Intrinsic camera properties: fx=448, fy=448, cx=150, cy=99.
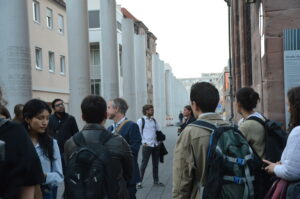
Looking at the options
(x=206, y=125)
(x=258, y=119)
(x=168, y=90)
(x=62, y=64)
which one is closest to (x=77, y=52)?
(x=258, y=119)

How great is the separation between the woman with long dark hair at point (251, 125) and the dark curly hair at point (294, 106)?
2.58 ft

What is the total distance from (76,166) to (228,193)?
1262 millimetres

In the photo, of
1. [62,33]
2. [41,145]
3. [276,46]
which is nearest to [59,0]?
[62,33]

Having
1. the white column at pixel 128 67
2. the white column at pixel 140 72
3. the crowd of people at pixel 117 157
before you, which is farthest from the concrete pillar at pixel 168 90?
the crowd of people at pixel 117 157

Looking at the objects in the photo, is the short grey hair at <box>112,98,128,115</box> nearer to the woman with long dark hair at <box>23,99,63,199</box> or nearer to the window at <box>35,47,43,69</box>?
the woman with long dark hair at <box>23,99,63,199</box>

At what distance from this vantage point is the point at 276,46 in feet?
26.2

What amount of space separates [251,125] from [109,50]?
15500mm

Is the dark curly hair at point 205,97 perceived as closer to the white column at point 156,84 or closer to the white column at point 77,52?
the white column at point 77,52

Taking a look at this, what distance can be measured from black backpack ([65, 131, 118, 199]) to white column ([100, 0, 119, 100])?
15.3 meters

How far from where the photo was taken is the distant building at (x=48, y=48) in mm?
30281

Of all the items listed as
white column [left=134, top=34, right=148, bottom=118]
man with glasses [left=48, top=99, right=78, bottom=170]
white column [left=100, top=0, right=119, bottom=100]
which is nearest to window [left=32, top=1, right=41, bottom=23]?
white column [left=134, top=34, right=148, bottom=118]

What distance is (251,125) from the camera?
439 centimetres

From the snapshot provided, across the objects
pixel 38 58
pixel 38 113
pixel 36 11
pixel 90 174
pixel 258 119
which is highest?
pixel 36 11

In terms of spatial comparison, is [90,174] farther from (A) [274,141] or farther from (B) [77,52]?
(B) [77,52]
